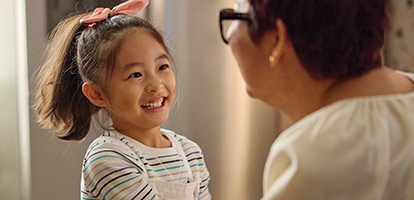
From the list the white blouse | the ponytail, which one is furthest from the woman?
the ponytail

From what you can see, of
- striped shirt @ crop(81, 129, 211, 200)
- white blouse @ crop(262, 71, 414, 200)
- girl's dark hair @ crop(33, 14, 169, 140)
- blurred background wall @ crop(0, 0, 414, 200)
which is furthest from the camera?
blurred background wall @ crop(0, 0, 414, 200)

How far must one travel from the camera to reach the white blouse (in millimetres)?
761

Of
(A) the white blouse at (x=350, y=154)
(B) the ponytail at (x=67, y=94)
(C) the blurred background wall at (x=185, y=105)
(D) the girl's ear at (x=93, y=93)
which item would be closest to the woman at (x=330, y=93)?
(A) the white blouse at (x=350, y=154)

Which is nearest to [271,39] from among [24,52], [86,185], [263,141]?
[86,185]

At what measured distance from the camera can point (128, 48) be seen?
53.2 inches

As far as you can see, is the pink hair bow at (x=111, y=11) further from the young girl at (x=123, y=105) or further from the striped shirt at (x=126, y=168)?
the striped shirt at (x=126, y=168)

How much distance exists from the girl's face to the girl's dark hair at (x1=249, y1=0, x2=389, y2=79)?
55 cm

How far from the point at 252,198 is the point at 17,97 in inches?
44.0

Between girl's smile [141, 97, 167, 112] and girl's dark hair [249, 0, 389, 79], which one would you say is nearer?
girl's dark hair [249, 0, 389, 79]

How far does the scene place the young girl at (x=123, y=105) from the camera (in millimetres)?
1296

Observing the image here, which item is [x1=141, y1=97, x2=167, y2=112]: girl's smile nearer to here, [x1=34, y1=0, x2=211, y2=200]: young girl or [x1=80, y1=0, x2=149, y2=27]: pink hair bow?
[x1=34, y1=0, x2=211, y2=200]: young girl

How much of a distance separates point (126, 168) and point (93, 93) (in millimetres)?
245

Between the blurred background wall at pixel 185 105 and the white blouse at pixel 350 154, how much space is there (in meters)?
1.16

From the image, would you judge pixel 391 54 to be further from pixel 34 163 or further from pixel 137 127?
pixel 34 163
